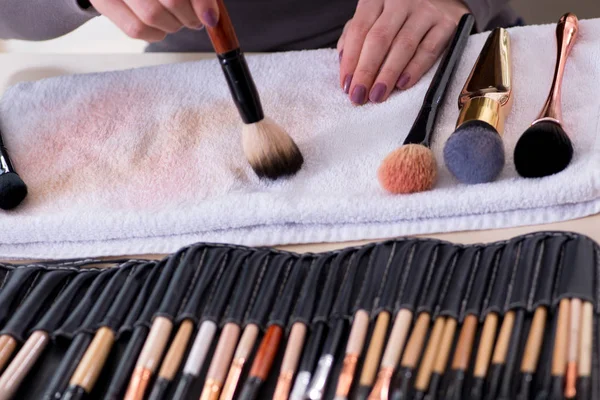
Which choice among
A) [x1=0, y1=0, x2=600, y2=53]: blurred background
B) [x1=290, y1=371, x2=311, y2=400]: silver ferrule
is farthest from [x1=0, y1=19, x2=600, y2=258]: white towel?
[x1=0, y1=0, x2=600, y2=53]: blurred background

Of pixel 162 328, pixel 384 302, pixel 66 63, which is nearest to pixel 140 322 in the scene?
pixel 162 328

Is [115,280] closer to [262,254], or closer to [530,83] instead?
[262,254]

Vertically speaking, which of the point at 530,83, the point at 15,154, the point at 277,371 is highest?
the point at 530,83

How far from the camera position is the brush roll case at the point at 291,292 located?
0.35 m

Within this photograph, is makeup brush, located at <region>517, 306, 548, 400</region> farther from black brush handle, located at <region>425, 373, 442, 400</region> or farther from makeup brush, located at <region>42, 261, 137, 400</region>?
makeup brush, located at <region>42, 261, 137, 400</region>

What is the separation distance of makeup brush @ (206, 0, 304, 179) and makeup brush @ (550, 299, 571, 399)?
0.20 metres

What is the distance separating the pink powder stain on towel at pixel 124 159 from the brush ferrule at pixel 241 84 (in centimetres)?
4

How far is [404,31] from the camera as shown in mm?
564

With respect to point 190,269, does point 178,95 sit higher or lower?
higher

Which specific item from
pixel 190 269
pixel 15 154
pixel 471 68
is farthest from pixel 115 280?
pixel 471 68

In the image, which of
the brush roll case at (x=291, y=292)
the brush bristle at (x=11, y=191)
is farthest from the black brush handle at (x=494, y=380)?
the brush bristle at (x=11, y=191)

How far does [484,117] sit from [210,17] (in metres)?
0.18

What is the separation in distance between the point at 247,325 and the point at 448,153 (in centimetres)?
15

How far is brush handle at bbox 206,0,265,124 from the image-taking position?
45cm
